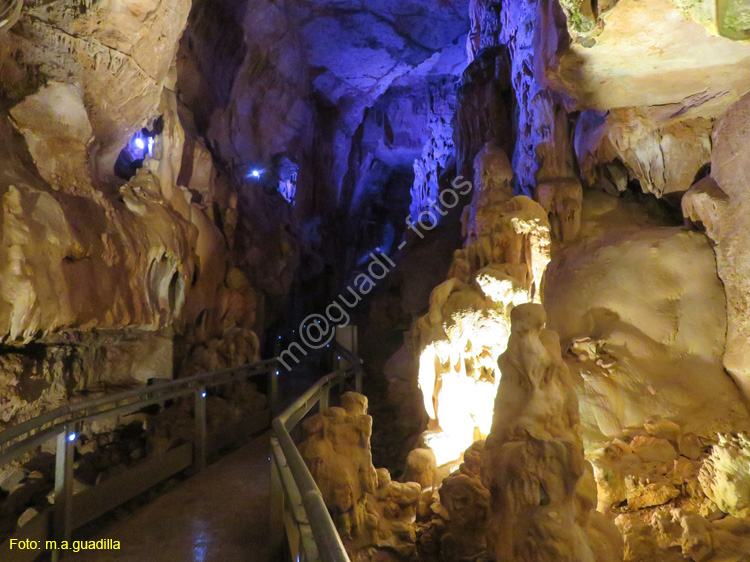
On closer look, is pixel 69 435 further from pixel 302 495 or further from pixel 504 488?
pixel 504 488

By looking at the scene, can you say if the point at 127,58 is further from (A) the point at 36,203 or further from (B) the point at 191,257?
(B) the point at 191,257

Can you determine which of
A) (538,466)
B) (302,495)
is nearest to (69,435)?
(302,495)

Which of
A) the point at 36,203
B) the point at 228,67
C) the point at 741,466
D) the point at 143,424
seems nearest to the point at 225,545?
the point at 36,203

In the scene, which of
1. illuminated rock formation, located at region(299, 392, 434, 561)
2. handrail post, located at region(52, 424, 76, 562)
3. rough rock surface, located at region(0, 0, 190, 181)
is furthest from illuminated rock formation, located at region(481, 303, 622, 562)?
rough rock surface, located at region(0, 0, 190, 181)

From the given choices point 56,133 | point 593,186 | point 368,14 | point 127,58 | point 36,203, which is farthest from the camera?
point 368,14

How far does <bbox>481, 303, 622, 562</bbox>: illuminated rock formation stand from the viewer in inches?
133

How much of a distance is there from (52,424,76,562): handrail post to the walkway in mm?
168

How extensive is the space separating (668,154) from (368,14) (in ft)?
30.3

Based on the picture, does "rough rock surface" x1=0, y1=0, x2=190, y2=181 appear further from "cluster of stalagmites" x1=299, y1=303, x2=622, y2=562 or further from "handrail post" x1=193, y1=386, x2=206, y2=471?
"cluster of stalagmites" x1=299, y1=303, x2=622, y2=562

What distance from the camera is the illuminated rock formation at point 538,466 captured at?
3369 mm

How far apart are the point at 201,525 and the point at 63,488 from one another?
89cm

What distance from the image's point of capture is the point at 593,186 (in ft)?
29.1

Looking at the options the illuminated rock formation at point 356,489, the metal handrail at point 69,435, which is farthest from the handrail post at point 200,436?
the illuminated rock formation at point 356,489

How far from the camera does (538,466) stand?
3480mm
